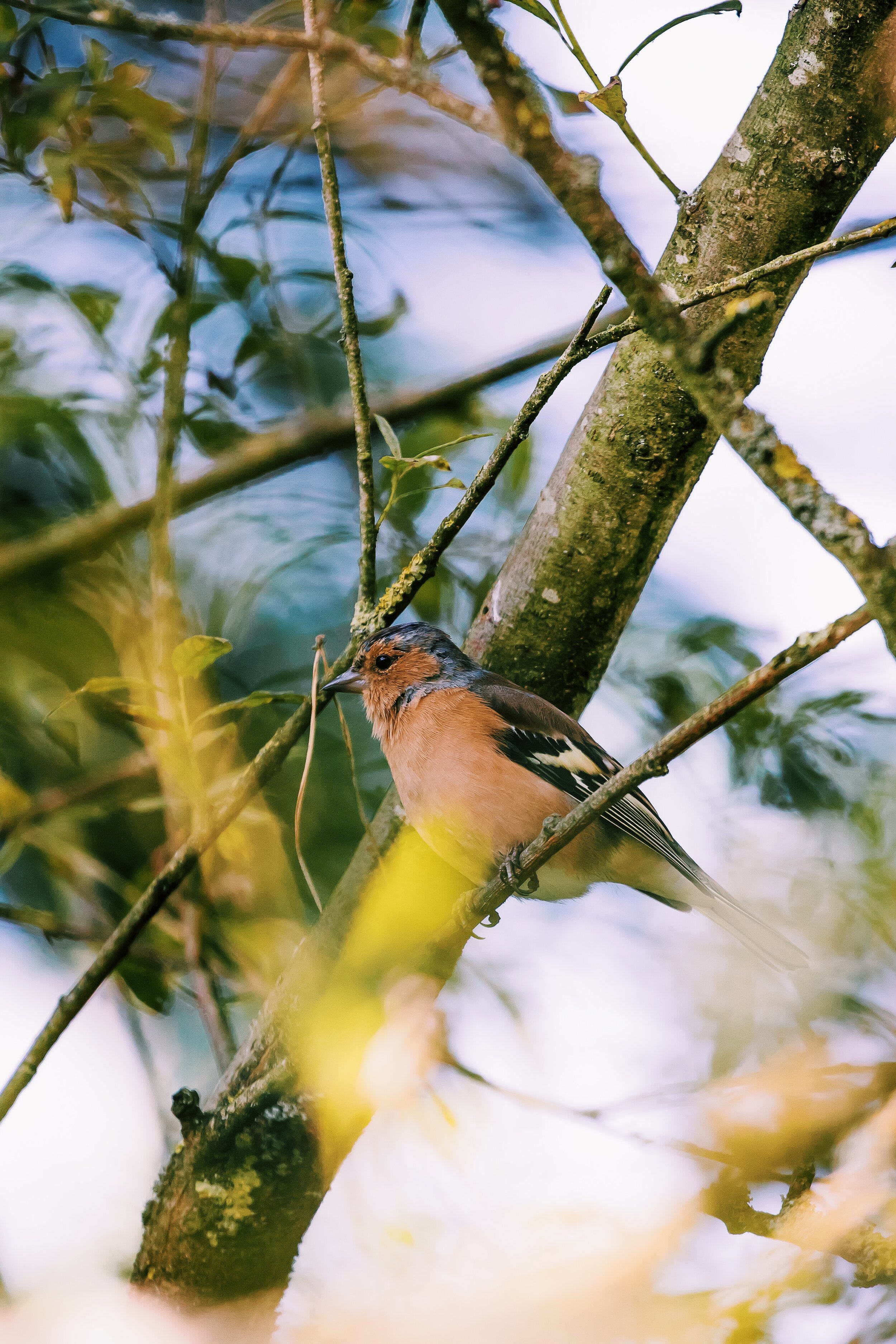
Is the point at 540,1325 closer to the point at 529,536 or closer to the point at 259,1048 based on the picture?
the point at 259,1048

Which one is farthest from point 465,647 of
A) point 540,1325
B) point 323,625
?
point 540,1325

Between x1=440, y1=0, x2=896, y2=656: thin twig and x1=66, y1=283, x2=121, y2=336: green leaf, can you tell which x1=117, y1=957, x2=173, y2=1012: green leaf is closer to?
x1=66, y1=283, x2=121, y2=336: green leaf

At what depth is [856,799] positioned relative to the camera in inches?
130

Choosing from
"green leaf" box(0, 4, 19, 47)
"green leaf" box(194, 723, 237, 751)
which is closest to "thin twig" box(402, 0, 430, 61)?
"green leaf" box(0, 4, 19, 47)

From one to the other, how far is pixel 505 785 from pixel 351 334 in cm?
155

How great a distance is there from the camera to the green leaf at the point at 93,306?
3209 mm

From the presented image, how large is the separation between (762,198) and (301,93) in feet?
7.42

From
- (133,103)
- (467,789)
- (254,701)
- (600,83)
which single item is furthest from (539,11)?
(467,789)

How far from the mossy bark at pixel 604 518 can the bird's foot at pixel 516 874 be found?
442 millimetres

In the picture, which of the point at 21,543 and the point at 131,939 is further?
the point at 21,543

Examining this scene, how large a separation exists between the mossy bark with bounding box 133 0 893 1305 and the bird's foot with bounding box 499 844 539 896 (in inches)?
17.4

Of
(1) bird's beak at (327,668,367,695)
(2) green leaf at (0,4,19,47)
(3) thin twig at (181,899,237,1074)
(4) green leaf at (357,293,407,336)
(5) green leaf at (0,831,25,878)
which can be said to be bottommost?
(3) thin twig at (181,899,237,1074)

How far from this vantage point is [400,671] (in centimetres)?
394

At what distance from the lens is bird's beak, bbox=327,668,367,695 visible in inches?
145
